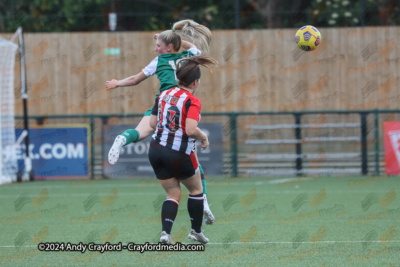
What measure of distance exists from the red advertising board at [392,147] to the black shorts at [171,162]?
32.8 feet

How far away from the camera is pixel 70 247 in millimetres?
7547

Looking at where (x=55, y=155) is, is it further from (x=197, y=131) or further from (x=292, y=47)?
(x=197, y=131)

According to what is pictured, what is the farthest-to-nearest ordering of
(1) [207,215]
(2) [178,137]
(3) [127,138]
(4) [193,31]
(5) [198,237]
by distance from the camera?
(4) [193,31] < (1) [207,215] < (3) [127,138] < (5) [198,237] < (2) [178,137]

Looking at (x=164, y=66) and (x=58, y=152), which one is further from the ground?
(x=164, y=66)

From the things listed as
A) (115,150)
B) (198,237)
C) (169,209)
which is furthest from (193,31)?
(198,237)

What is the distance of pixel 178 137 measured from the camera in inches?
270

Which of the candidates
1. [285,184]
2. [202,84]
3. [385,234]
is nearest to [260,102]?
[202,84]

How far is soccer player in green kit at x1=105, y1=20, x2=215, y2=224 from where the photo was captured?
7.46m

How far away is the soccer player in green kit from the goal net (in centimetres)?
849

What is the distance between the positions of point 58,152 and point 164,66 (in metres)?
9.22

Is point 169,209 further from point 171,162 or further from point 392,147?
point 392,147

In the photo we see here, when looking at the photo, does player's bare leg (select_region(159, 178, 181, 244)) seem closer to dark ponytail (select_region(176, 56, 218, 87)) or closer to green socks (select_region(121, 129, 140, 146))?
green socks (select_region(121, 129, 140, 146))

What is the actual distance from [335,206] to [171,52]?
184 inches

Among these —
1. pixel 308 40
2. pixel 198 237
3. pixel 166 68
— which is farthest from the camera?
pixel 308 40
